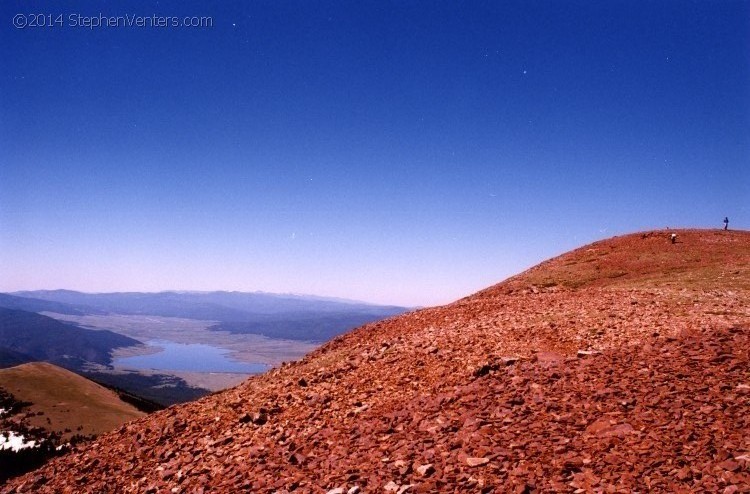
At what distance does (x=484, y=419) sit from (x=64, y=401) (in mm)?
38661

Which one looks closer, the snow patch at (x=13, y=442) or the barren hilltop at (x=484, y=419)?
the barren hilltop at (x=484, y=419)

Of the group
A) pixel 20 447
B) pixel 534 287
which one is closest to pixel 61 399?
pixel 20 447

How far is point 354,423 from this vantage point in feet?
30.0

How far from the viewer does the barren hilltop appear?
251 inches

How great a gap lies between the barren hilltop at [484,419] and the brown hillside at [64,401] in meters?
21.4

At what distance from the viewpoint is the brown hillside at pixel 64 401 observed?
93.6ft

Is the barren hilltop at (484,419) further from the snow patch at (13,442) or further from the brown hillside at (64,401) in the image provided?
the brown hillside at (64,401)

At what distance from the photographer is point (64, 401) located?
34.0 metres

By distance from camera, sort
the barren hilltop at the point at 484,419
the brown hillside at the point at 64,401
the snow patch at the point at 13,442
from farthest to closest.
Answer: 1. the brown hillside at the point at 64,401
2. the snow patch at the point at 13,442
3. the barren hilltop at the point at 484,419

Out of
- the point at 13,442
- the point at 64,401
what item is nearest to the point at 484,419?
the point at 13,442

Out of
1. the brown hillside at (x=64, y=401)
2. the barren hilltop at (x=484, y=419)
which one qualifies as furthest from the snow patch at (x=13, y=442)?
the barren hilltop at (x=484, y=419)

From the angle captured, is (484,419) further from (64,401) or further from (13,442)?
(64,401)

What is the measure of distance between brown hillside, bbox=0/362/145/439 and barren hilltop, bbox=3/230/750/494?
21.4 meters

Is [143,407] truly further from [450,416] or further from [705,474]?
[705,474]
